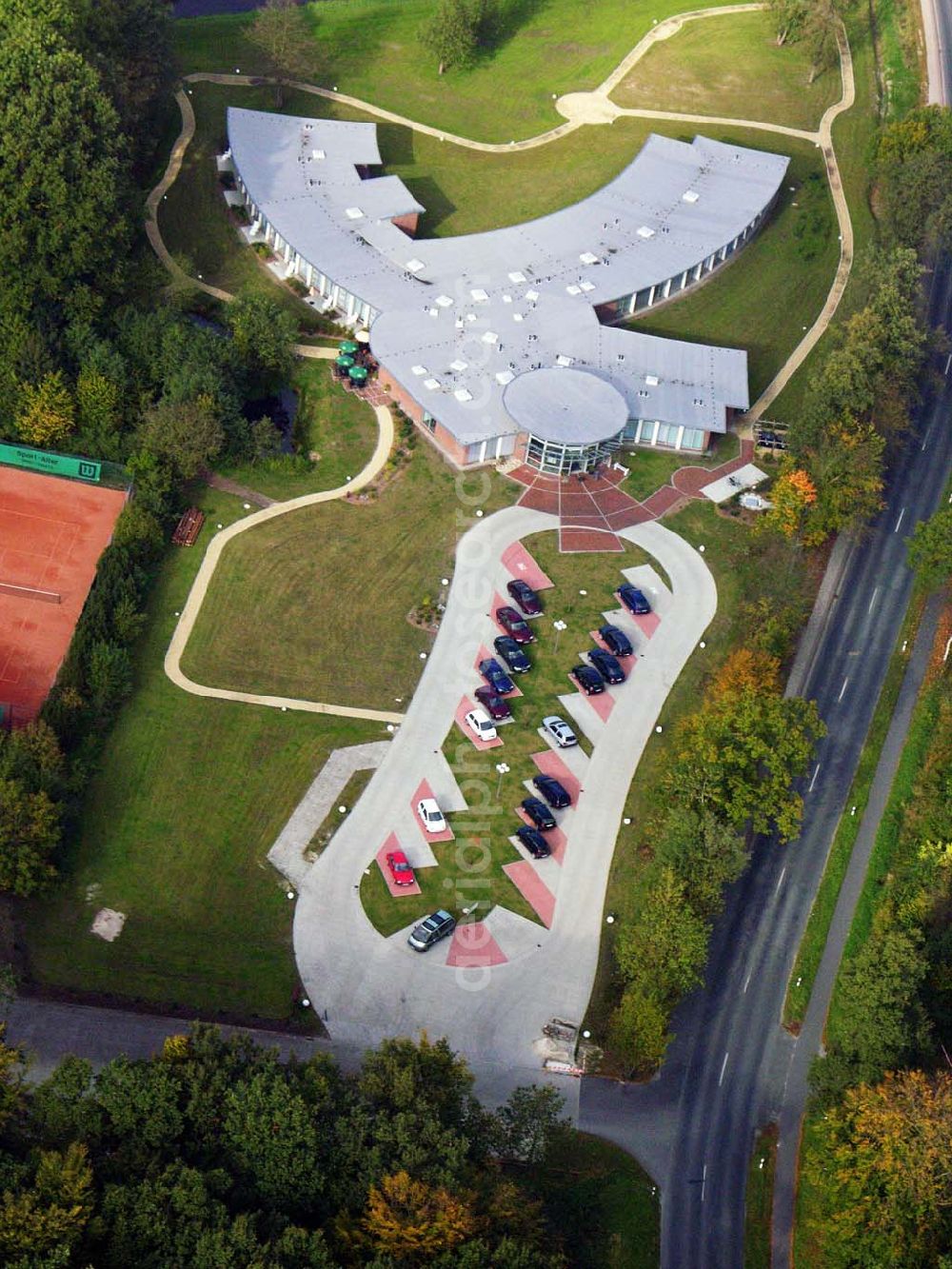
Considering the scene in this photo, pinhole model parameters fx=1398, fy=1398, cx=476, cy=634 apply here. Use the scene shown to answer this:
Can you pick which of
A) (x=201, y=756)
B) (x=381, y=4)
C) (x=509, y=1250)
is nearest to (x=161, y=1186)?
(x=509, y=1250)

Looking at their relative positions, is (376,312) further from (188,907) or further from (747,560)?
(188,907)

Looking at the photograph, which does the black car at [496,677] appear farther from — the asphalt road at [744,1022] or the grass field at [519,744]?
the asphalt road at [744,1022]

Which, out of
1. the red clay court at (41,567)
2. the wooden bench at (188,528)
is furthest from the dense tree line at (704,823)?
the red clay court at (41,567)

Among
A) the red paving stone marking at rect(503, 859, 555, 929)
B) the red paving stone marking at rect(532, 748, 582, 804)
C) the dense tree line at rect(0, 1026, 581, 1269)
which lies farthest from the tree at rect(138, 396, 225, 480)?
the dense tree line at rect(0, 1026, 581, 1269)

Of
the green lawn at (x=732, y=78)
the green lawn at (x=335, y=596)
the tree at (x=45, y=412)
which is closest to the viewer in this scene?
the green lawn at (x=335, y=596)

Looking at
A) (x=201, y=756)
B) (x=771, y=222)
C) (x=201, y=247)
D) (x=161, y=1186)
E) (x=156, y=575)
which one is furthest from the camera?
(x=771, y=222)

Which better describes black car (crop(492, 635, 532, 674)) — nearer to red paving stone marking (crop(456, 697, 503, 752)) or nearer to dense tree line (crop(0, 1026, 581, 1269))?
red paving stone marking (crop(456, 697, 503, 752))
